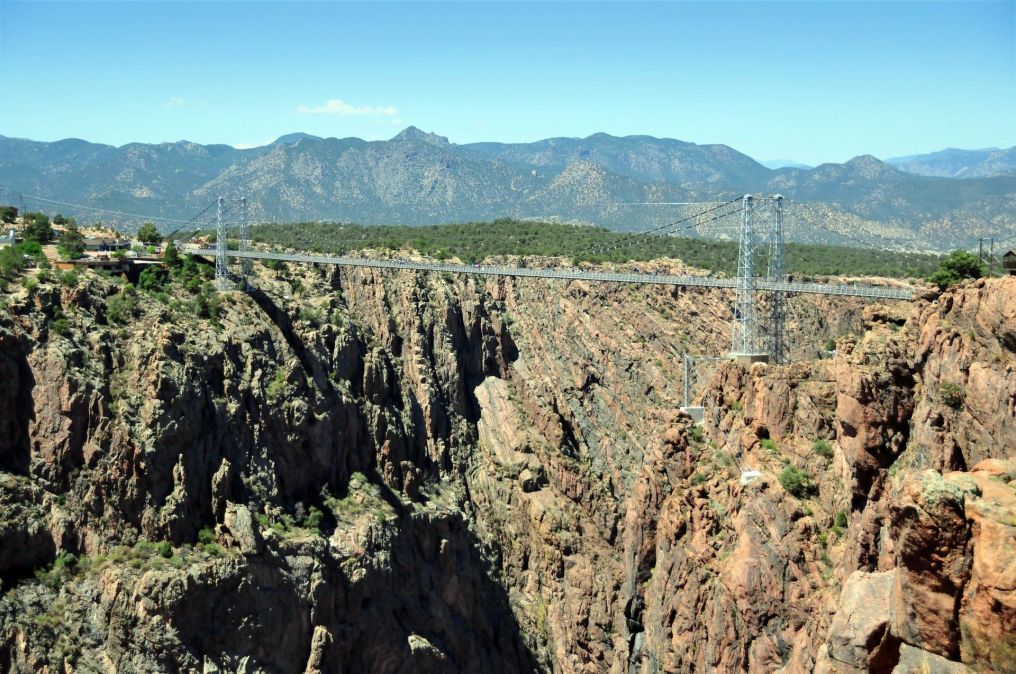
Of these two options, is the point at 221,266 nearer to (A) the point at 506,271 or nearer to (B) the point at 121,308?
(B) the point at 121,308

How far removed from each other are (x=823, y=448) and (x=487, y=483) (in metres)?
41.0

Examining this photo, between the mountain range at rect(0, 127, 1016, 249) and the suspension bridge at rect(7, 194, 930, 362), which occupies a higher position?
the mountain range at rect(0, 127, 1016, 249)

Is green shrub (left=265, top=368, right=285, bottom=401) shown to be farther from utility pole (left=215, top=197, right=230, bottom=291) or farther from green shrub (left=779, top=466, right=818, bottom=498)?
green shrub (left=779, top=466, right=818, bottom=498)

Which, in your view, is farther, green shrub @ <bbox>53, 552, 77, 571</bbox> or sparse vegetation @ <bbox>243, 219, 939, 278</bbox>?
sparse vegetation @ <bbox>243, 219, 939, 278</bbox>

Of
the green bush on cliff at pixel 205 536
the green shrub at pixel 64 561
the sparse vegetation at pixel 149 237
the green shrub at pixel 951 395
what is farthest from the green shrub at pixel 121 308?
the green shrub at pixel 951 395

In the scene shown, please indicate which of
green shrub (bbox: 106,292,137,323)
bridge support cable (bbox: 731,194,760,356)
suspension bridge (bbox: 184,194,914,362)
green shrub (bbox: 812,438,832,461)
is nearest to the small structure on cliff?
green shrub (bbox: 812,438,832,461)

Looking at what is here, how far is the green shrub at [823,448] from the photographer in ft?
125

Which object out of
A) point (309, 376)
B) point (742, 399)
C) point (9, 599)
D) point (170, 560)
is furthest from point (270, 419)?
point (742, 399)

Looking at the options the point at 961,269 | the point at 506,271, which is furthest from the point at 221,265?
the point at 961,269

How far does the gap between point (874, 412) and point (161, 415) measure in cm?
3654

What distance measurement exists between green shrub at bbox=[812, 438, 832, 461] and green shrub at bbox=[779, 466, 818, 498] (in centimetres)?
88

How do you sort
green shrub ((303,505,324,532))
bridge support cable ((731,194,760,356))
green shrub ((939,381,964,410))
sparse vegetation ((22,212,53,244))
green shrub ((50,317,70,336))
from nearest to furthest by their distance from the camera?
green shrub ((939,381,964,410)) < green shrub ((50,317,70,336)) < bridge support cable ((731,194,760,356)) < green shrub ((303,505,324,532)) < sparse vegetation ((22,212,53,244))

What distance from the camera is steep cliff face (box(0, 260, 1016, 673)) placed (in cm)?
3041

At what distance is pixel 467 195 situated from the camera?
194m
